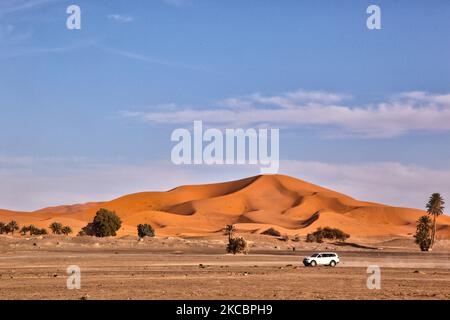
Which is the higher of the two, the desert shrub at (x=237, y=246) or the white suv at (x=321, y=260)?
the desert shrub at (x=237, y=246)

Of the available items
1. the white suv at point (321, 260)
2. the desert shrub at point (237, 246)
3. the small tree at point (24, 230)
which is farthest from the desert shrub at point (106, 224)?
the white suv at point (321, 260)

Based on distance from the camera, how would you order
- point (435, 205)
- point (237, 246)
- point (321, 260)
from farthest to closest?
point (435, 205)
point (237, 246)
point (321, 260)

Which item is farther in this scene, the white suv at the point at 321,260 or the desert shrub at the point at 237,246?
the desert shrub at the point at 237,246

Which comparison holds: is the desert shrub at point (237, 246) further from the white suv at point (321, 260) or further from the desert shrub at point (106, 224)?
the desert shrub at point (106, 224)

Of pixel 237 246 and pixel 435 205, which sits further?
pixel 435 205

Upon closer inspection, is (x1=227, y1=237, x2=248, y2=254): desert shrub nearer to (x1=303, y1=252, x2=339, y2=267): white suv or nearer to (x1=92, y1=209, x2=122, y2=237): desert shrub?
(x1=303, y1=252, x2=339, y2=267): white suv

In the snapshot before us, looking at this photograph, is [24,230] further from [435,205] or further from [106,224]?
[435,205]

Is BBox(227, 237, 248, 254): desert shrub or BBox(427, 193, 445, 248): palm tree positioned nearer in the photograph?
BBox(227, 237, 248, 254): desert shrub

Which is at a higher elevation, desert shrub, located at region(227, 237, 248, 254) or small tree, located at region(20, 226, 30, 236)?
small tree, located at region(20, 226, 30, 236)

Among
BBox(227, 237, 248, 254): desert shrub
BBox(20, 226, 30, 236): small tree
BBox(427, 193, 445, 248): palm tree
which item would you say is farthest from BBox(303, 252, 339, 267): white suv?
BBox(20, 226, 30, 236): small tree

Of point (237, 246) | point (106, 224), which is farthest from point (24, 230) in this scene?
point (237, 246)
